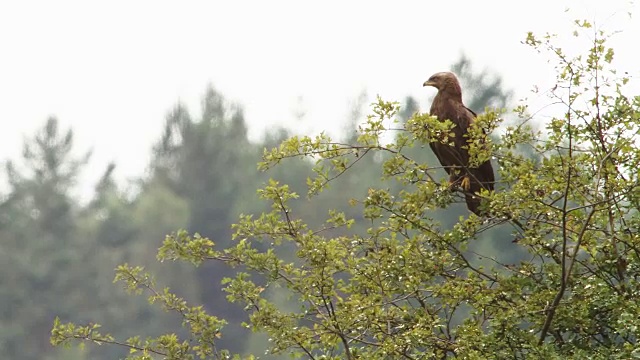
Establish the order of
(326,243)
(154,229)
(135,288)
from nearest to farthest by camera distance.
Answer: (326,243)
(135,288)
(154,229)

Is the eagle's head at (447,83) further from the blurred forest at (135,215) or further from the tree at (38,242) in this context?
the tree at (38,242)

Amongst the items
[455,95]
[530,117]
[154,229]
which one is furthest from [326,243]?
[154,229]

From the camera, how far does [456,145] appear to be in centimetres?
660

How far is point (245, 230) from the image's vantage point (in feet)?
19.2

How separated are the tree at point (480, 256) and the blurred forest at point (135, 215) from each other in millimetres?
26724

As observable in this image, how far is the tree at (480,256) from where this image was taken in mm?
5434

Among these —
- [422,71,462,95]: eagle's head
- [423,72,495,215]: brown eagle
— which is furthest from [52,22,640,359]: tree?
[422,71,462,95]: eagle's head

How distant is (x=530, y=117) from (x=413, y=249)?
0.85 metres

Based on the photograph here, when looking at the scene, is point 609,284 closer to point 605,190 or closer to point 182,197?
point 605,190

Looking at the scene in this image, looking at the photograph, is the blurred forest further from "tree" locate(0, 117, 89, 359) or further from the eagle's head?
the eagle's head

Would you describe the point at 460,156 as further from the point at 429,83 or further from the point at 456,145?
the point at 429,83

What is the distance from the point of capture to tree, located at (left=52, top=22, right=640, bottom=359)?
17.8 feet

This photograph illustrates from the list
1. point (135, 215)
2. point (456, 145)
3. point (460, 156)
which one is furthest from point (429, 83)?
point (135, 215)

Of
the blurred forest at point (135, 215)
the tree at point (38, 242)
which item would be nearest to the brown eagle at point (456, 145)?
the blurred forest at point (135, 215)
